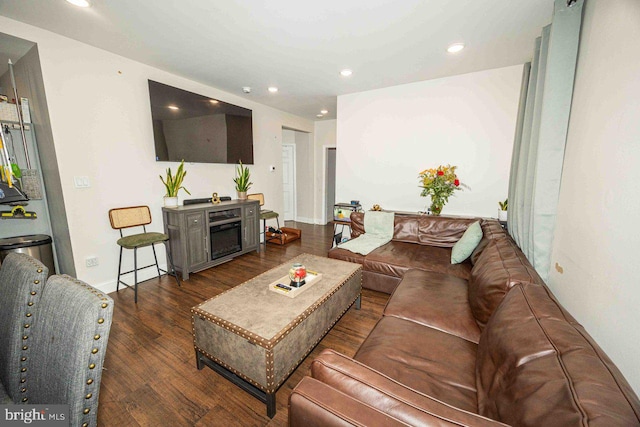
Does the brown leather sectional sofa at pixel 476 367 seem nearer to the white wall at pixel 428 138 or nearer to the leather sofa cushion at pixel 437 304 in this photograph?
the leather sofa cushion at pixel 437 304

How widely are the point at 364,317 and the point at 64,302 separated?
7.07ft

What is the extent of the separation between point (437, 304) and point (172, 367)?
1.97 meters

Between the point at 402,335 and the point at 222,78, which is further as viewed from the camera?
the point at 222,78

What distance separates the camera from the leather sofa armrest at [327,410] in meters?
0.68

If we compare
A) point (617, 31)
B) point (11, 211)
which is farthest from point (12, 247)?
point (617, 31)

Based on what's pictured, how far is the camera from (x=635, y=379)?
2.97 feet

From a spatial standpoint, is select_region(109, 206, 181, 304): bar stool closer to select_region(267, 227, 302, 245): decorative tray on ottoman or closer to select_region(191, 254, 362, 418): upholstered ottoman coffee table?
select_region(191, 254, 362, 418): upholstered ottoman coffee table

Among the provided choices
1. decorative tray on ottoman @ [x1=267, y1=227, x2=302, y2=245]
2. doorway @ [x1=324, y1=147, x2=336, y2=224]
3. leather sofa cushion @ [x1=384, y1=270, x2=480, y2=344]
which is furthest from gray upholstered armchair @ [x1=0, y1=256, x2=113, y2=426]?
doorway @ [x1=324, y1=147, x2=336, y2=224]

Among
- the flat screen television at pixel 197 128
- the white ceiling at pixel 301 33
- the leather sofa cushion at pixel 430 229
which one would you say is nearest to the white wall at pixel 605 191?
the white ceiling at pixel 301 33

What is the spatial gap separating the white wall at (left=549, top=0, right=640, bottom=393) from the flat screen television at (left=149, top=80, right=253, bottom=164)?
404 cm

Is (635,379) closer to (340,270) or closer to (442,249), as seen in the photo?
(340,270)

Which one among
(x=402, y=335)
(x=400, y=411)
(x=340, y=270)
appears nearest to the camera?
(x=400, y=411)

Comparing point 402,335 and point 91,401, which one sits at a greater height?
point 91,401

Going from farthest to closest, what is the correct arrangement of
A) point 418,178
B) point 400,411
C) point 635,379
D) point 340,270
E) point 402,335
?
point 418,178 → point 340,270 → point 402,335 → point 635,379 → point 400,411
